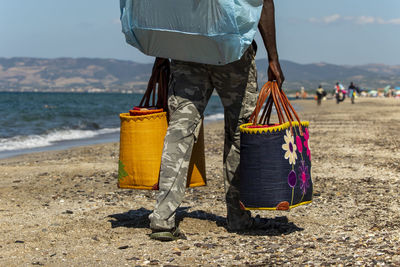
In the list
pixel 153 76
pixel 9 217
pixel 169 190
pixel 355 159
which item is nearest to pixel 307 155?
pixel 169 190

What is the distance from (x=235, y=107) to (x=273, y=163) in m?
0.49

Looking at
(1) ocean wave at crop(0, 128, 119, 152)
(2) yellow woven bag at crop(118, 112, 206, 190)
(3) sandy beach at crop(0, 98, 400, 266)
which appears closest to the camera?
(3) sandy beach at crop(0, 98, 400, 266)

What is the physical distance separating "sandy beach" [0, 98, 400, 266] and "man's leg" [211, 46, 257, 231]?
0.52 feet

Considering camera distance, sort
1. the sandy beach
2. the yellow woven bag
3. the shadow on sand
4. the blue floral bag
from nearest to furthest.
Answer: the sandy beach, the blue floral bag, the yellow woven bag, the shadow on sand

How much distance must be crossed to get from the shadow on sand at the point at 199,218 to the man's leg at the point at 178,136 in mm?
608

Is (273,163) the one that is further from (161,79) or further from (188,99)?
(161,79)

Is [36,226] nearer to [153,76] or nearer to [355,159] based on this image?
[153,76]

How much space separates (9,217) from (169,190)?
1.63m

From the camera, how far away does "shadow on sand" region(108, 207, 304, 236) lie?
3.65m

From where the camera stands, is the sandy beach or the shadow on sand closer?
the sandy beach

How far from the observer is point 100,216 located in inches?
164

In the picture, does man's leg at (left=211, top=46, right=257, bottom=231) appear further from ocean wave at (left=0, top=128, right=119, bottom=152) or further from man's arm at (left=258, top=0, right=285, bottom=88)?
ocean wave at (left=0, top=128, right=119, bottom=152)

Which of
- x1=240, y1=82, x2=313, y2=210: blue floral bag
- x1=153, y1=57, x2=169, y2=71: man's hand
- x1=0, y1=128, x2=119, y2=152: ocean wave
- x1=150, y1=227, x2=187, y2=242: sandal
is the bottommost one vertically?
x1=0, y1=128, x2=119, y2=152: ocean wave

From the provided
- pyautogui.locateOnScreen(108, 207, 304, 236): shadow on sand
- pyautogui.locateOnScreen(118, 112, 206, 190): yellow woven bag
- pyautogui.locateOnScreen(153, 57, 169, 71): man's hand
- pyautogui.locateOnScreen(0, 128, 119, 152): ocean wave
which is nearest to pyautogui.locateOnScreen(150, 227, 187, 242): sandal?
pyautogui.locateOnScreen(118, 112, 206, 190): yellow woven bag
